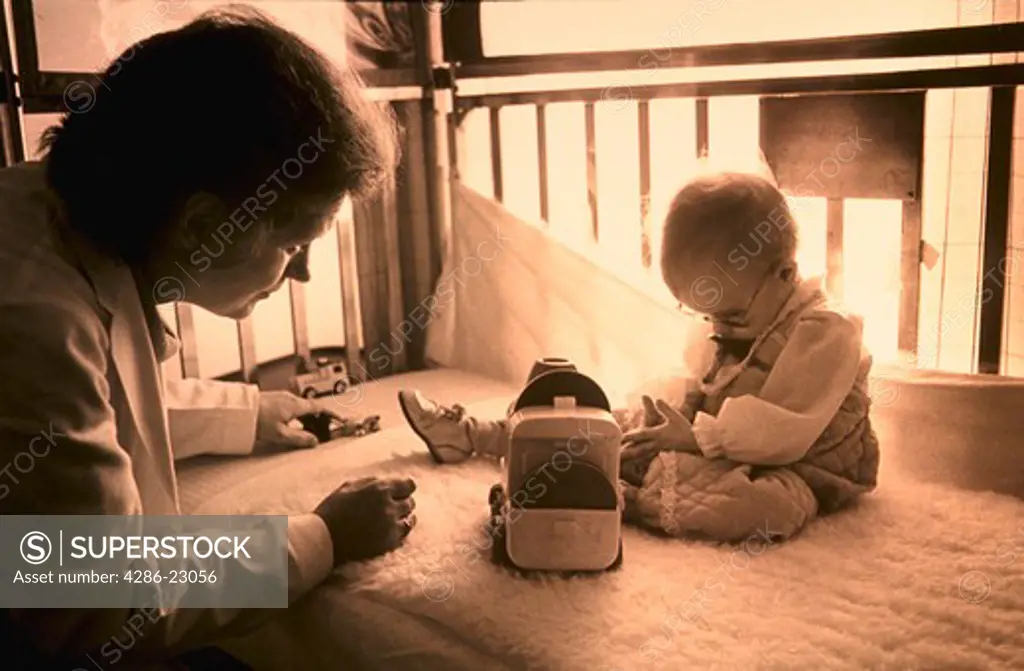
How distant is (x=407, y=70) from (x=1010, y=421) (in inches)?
54.2

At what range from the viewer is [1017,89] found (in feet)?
4.49

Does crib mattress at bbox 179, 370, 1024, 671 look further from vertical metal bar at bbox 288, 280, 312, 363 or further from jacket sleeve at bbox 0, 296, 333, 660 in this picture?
vertical metal bar at bbox 288, 280, 312, 363

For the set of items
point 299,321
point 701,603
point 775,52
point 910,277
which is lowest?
point 701,603

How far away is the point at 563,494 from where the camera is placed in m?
1.16

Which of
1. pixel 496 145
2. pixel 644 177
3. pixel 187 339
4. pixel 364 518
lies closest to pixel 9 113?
pixel 187 339

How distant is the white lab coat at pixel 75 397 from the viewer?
83cm

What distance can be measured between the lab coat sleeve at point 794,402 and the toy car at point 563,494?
173mm

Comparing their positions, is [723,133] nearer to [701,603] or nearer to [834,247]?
[834,247]

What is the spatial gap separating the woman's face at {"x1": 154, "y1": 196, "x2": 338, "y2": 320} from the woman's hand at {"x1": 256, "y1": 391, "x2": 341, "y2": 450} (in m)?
0.61

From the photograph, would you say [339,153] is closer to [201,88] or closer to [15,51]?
[201,88]

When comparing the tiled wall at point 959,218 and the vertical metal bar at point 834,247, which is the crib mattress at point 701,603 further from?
the vertical metal bar at point 834,247

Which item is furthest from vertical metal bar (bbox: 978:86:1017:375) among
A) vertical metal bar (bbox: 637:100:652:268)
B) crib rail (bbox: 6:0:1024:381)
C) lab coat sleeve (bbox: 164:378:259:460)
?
lab coat sleeve (bbox: 164:378:259:460)

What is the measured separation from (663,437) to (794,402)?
0.18 meters

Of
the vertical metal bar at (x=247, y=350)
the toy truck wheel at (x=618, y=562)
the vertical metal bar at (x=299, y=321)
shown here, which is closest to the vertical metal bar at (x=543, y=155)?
the vertical metal bar at (x=299, y=321)
